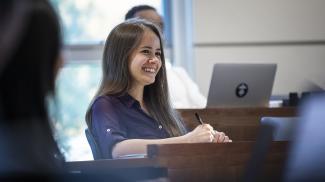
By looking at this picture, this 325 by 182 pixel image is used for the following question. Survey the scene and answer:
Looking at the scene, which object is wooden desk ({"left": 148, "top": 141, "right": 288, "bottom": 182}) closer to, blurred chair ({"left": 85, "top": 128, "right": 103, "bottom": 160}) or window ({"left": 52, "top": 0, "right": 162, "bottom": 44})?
blurred chair ({"left": 85, "top": 128, "right": 103, "bottom": 160})

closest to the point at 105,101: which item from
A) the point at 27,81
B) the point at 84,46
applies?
the point at 27,81

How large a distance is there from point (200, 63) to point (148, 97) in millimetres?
1671

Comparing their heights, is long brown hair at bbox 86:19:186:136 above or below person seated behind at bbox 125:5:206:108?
above

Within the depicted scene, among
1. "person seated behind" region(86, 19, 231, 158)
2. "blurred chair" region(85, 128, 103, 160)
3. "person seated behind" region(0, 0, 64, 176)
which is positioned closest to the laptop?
"person seated behind" region(86, 19, 231, 158)

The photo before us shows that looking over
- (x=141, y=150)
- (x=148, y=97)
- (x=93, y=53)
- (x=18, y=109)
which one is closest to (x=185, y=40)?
(x=93, y=53)

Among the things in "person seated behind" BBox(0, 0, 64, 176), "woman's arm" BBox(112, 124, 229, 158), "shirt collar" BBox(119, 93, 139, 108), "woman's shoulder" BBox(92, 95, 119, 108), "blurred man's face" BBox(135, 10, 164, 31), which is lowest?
"woman's arm" BBox(112, 124, 229, 158)

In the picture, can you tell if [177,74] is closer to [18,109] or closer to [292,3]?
[292,3]

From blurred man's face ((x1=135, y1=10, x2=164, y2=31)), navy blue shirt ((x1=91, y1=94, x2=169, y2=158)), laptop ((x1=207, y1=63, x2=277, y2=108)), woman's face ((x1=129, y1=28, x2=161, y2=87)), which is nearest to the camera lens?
navy blue shirt ((x1=91, y1=94, x2=169, y2=158))

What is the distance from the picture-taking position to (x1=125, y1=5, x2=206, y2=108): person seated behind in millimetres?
3445

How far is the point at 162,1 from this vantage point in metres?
4.16

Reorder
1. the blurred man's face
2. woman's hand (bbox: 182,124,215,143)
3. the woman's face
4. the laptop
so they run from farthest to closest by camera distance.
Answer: the blurred man's face → the laptop → the woman's face → woman's hand (bbox: 182,124,215,143)

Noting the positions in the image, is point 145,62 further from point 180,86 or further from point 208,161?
point 180,86

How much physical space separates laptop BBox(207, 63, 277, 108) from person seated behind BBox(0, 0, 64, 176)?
6.26 feet

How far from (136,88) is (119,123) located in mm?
219
